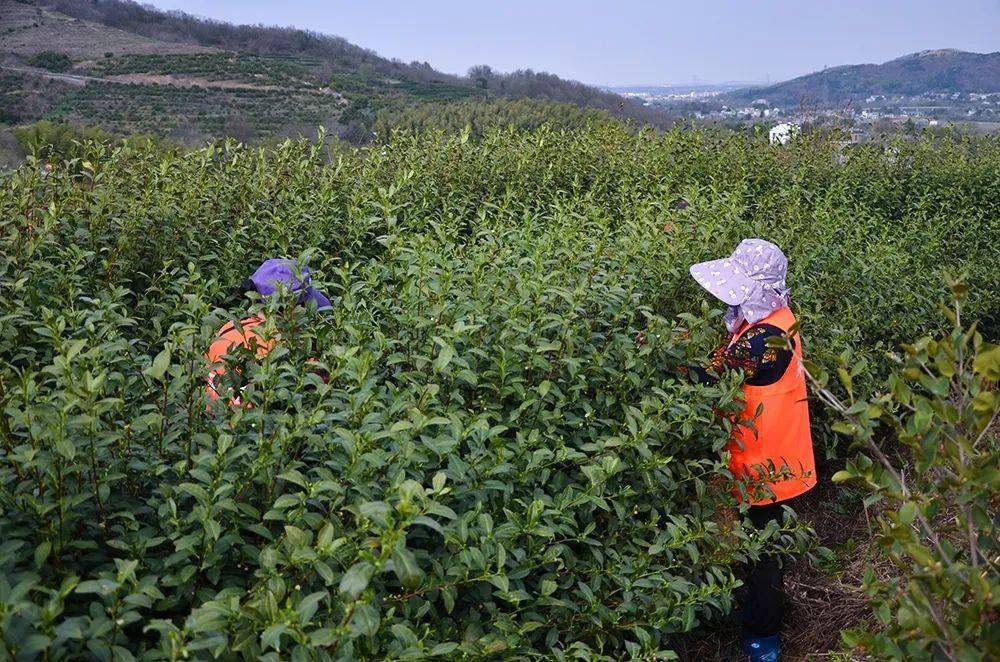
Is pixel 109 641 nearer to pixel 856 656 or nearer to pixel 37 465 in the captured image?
pixel 37 465

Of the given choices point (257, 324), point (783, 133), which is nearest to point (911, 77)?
point (783, 133)

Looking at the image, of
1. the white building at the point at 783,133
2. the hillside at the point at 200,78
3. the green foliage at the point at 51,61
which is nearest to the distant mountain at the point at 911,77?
the hillside at the point at 200,78

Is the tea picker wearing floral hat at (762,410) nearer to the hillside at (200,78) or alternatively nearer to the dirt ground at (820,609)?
the dirt ground at (820,609)

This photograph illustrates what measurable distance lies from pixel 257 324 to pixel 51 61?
51535 mm

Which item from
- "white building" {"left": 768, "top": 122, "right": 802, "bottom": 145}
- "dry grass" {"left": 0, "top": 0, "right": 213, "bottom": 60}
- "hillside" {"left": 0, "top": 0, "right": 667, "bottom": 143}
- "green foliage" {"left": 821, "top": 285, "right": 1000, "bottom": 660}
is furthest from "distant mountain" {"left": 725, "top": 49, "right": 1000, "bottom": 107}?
"dry grass" {"left": 0, "top": 0, "right": 213, "bottom": 60}

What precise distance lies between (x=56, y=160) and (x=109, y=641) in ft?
10.6

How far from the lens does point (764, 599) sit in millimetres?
3012

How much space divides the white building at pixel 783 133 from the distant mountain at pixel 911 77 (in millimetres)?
31578

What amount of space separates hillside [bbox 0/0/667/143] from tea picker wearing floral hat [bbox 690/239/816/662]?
90.1 feet

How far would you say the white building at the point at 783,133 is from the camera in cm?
748

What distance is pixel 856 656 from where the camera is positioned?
2.85m

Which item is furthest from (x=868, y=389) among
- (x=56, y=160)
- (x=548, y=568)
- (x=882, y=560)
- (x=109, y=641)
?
(x=56, y=160)

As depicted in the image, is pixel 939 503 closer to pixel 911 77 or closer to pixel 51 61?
pixel 51 61

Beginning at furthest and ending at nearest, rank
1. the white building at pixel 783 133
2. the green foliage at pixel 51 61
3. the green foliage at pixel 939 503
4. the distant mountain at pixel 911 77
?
the green foliage at pixel 51 61 < the distant mountain at pixel 911 77 < the white building at pixel 783 133 < the green foliage at pixel 939 503
